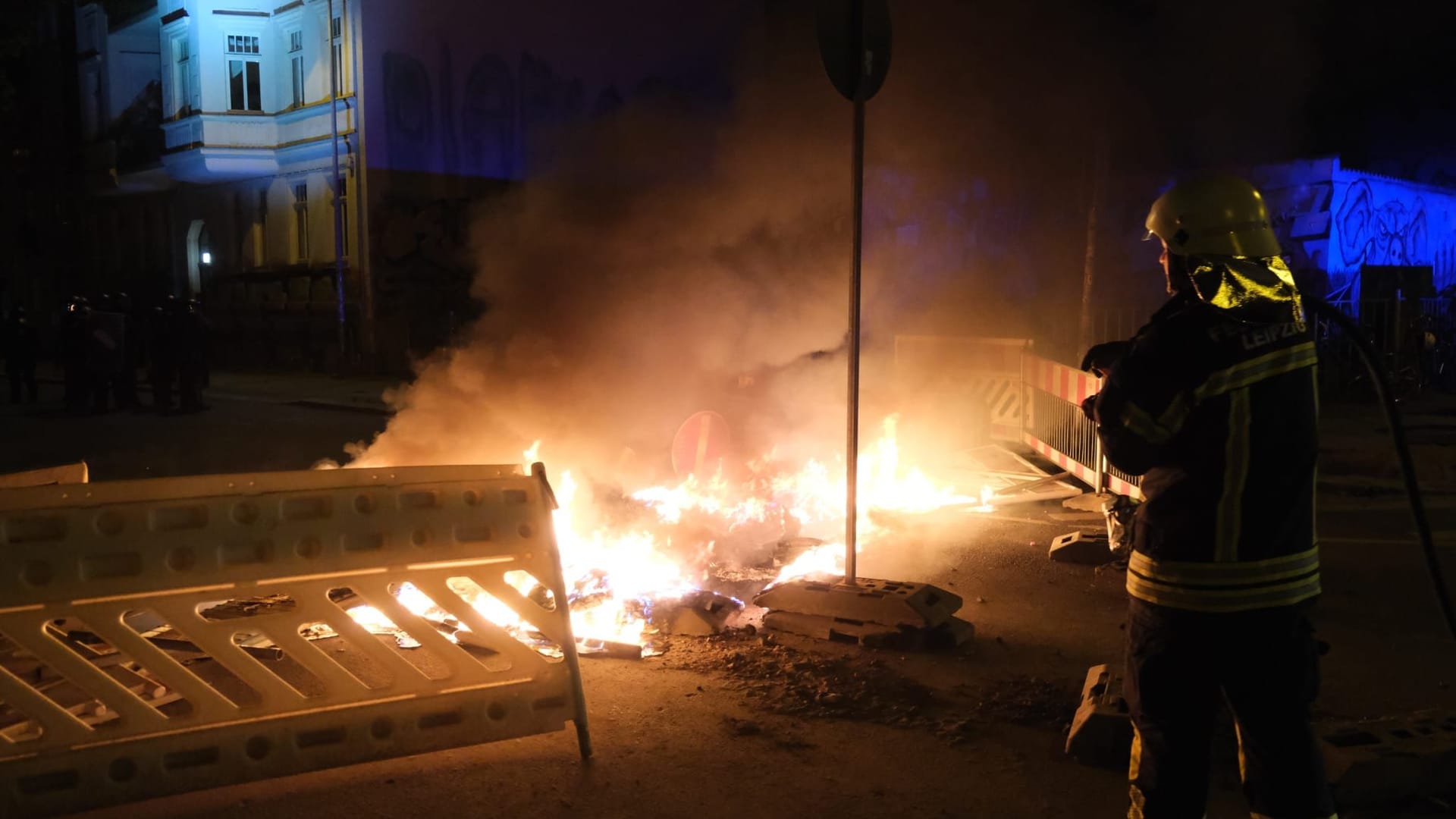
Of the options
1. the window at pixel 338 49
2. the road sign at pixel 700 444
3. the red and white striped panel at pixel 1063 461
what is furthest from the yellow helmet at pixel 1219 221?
the window at pixel 338 49

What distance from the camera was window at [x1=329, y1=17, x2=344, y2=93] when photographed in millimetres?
21938

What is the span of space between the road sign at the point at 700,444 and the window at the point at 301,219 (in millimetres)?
19183

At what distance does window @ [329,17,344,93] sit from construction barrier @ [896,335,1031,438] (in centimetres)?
1571

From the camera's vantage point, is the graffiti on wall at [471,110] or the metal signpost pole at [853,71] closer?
the metal signpost pole at [853,71]

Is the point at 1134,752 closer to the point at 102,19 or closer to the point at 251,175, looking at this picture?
the point at 251,175

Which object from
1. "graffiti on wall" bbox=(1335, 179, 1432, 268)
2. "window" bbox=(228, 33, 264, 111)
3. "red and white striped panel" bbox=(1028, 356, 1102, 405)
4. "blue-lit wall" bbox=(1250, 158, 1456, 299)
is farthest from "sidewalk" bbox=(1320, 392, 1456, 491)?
"window" bbox=(228, 33, 264, 111)

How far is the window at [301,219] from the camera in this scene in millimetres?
24219

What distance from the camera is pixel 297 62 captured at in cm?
2364

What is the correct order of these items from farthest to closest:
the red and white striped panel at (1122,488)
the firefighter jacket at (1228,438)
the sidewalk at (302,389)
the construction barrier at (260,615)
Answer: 1. the sidewalk at (302,389)
2. the red and white striped panel at (1122,488)
3. the construction barrier at (260,615)
4. the firefighter jacket at (1228,438)

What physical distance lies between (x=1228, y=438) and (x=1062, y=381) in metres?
5.99

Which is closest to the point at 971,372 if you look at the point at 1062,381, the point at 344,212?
the point at 1062,381

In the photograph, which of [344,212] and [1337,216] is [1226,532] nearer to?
[1337,216]

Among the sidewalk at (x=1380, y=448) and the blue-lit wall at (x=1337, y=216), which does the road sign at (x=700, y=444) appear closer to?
the sidewalk at (x=1380, y=448)

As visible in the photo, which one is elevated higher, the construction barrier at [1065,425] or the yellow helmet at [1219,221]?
the yellow helmet at [1219,221]
